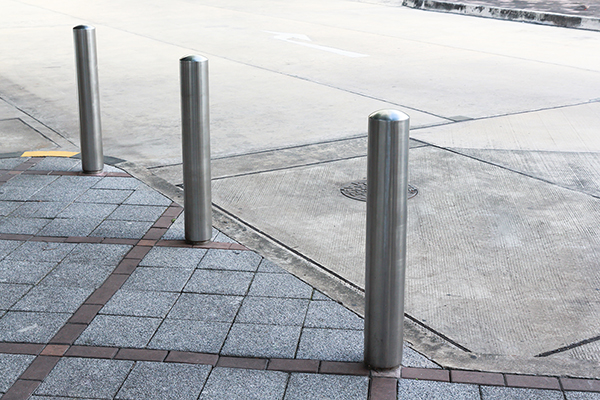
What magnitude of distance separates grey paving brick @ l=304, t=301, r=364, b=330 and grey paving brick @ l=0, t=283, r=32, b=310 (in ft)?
4.94

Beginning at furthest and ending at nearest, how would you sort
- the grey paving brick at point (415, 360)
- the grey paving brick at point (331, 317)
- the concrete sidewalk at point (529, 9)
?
the concrete sidewalk at point (529, 9)
the grey paving brick at point (331, 317)
the grey paving brick at point (415, 360)

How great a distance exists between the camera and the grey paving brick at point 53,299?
3.58 m

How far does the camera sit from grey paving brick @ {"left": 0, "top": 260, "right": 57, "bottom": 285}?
12.8 ft

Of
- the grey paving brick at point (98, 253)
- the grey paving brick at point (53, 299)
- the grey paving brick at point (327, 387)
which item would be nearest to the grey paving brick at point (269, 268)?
the grey paving brick at point (98, 253)

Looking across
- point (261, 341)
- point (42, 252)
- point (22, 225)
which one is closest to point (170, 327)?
point (261, 341)

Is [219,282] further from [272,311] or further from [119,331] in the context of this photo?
[119,331]

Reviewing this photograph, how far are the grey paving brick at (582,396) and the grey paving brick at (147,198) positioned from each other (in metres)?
3.07

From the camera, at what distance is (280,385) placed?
2.95 metres

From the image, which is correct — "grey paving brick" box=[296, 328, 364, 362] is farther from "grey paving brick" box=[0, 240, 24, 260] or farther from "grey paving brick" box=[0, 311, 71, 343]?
"grey paving brick" box=[0, 240, 24, 260]

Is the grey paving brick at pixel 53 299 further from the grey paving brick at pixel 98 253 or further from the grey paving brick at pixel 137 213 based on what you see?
the grey paving brick at pixel 137 213

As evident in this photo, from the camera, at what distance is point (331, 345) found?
128 inches

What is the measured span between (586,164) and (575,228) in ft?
5.39

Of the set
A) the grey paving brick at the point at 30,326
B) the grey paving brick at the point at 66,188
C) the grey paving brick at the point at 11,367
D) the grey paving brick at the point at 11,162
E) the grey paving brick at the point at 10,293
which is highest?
the grey paving brick at the point at 11,367

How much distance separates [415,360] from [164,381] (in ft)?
3.57
